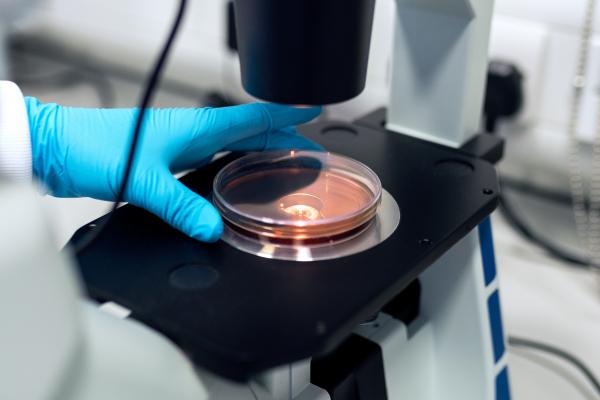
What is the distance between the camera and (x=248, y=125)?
778mm

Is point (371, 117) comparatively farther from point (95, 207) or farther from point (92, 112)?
point (95, 207)

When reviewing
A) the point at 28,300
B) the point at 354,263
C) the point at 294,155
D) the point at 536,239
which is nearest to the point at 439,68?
the point at 294,155

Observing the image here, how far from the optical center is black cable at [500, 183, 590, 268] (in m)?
1.13

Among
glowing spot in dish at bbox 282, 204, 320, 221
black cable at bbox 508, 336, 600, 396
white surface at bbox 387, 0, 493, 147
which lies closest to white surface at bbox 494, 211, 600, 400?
black cable at bbox 508, 336, 600, 396

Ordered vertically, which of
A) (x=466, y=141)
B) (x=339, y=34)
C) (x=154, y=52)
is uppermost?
(x=339, y=34)

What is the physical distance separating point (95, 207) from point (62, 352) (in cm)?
85

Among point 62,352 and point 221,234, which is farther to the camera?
point 221,234

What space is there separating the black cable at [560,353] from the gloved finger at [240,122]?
0.45 metres

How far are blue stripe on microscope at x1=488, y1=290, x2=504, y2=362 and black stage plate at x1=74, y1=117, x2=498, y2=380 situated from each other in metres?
0.14

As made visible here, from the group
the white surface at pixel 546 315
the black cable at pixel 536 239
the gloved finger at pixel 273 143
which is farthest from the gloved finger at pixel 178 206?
the black cable at pixel 536 239

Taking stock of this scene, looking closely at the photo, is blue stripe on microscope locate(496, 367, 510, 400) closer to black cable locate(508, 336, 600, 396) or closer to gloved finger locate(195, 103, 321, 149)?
black cable locate(508, 336, 600, 396)

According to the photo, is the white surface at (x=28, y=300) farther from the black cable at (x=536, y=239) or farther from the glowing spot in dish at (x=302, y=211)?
the black cable at (x=536, y=239)

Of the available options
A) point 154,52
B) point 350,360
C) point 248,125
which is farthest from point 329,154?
point 154,52

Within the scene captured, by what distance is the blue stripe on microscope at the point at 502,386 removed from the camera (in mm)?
848
